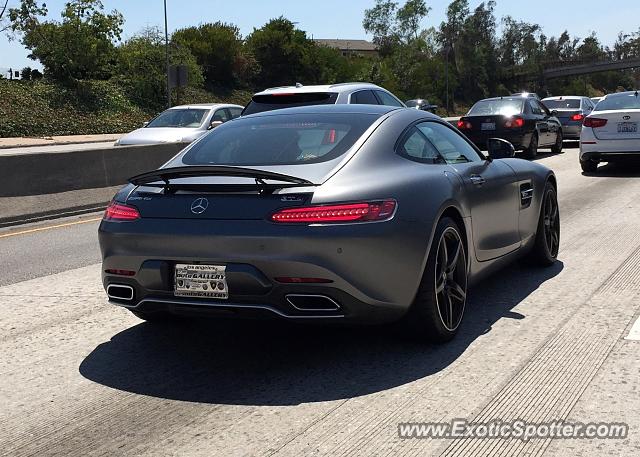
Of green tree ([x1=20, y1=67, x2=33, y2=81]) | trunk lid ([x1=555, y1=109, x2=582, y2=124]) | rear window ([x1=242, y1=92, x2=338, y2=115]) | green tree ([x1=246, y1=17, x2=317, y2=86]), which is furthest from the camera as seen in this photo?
green tree ([x1=246, y1=17, x2=317, y2=86])

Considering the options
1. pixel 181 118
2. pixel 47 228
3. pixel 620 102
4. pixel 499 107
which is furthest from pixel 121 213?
pixel 499 107

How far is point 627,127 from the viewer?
15.9 metres

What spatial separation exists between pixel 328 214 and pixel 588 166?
13862mm

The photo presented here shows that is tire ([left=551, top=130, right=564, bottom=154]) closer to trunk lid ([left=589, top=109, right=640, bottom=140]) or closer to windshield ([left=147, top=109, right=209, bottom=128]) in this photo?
trunk lid ([left=589, top=109, right=640, bottom=140])

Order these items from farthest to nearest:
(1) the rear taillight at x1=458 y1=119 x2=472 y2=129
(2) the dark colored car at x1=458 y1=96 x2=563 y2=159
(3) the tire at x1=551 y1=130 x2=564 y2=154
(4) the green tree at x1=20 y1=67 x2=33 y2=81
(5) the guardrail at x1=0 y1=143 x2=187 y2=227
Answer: (4) the green tree at x1=20 y1=67 x2=33 y2=81 → (3) the tire at x1=551 y1=130 x2=564 y2=154 → (1) the rear taillight at x1=458 y1=119 x2=472 y2=129 → (2) the dark colored car at x1=458 y1=96 x2=563 y2=159 → (5) the guardrail at x1=0 y1=143 x2=187 y2=227

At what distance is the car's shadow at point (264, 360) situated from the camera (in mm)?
4359

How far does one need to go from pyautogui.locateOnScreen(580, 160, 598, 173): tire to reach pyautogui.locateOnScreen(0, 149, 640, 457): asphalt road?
10.5 m

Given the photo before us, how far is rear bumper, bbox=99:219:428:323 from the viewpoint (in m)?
4.32

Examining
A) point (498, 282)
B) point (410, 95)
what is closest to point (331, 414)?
point (498, 282)

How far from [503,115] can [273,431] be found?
1736 centimetres

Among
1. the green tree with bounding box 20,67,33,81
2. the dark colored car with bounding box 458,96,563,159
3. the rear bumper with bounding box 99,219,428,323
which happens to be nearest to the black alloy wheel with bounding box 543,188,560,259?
the rear bumper with bounding box 99,219,428,323

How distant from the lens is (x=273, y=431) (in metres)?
3.77

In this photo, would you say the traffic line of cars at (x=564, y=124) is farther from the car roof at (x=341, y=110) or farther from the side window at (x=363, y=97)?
the car roof at (x=341, y=110)

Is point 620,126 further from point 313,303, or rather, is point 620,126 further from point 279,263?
point 279,263
